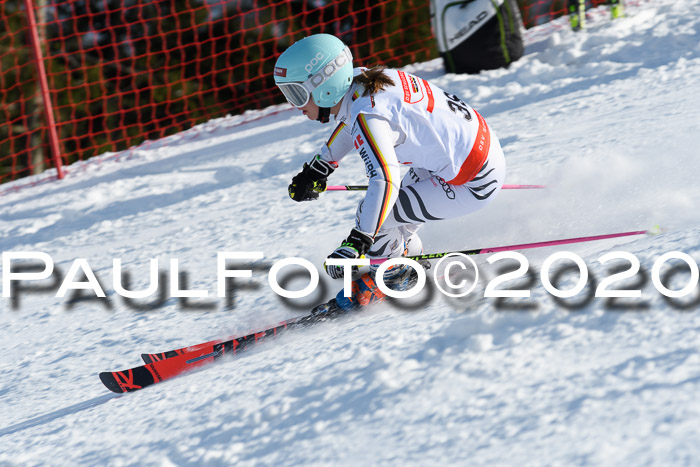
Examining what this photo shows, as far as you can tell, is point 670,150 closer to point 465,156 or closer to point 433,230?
point 433,230

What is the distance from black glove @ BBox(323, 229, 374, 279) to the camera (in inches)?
114

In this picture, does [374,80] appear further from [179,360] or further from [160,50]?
[160,50]

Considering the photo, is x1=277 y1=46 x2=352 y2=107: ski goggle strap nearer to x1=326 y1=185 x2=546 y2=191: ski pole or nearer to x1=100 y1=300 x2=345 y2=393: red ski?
x1=326 y1=185 x2=546 y2=191: ski pole

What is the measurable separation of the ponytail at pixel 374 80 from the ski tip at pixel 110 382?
1450 millimetres

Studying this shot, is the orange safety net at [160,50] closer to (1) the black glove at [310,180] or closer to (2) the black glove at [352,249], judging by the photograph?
(1) the black glove at [310,180]

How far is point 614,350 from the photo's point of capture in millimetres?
2150

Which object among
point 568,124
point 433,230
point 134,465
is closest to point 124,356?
point 134,465

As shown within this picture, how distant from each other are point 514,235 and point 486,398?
181 cm

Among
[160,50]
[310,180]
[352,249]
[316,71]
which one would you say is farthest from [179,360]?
[160,50]

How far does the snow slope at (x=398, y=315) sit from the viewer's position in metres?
2.03

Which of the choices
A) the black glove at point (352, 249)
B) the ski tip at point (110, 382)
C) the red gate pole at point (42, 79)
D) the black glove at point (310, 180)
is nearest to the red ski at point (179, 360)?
the ski tip at point (110, 382)

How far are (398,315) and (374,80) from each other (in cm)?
89

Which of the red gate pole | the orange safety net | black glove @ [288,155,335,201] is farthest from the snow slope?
the orange safety net

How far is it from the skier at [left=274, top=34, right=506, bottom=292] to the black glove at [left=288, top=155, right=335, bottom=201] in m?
0.22
